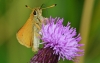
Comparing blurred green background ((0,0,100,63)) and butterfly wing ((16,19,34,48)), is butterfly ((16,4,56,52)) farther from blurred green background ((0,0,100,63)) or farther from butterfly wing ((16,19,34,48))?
blurred green background ((0,0,100,63))

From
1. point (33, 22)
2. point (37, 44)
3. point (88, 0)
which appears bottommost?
point (37, 44)

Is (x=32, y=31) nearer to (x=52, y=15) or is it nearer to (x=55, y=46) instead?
(x=55, y=46)

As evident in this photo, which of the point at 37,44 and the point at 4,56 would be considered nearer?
the point at 37,44

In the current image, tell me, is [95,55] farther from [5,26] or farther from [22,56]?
[5,26]

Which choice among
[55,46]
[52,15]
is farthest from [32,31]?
[52,15]

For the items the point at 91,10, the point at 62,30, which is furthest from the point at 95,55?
the point at 62,30

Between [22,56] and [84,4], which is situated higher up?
[84,4]

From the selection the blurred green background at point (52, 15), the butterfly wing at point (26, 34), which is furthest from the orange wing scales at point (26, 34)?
the blurred green background at point (52, 15)
